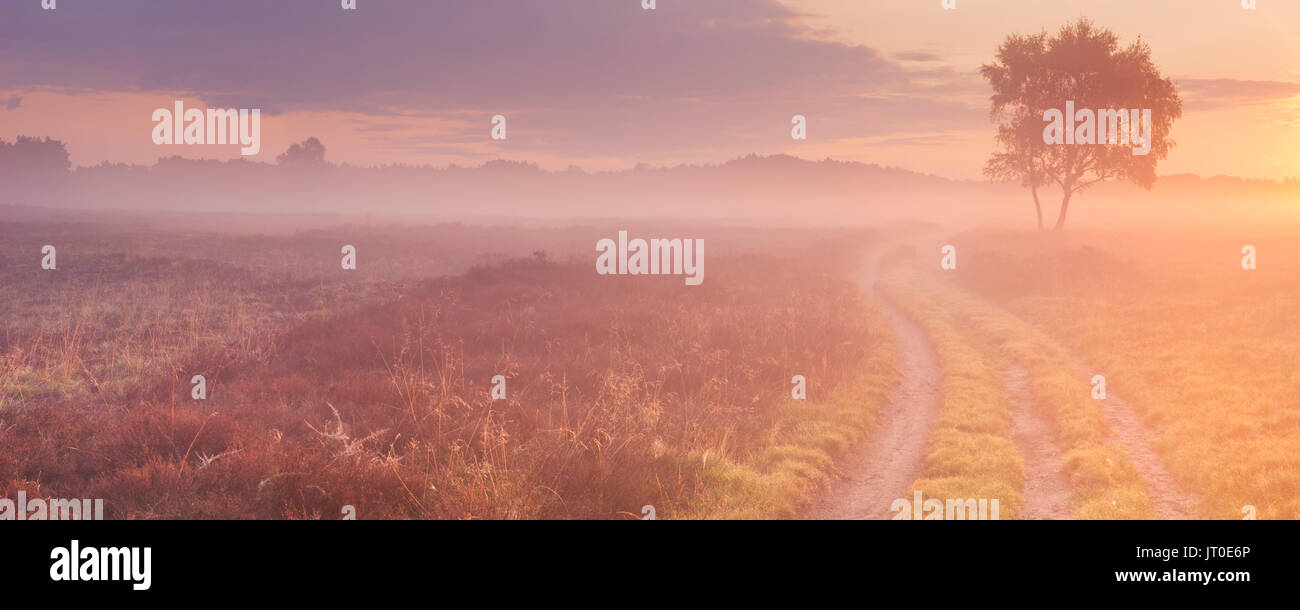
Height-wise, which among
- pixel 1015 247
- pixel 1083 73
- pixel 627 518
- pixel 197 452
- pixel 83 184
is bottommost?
pixel 627 518

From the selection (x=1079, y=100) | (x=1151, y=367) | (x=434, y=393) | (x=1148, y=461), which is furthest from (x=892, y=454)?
(x=1079, y=100)

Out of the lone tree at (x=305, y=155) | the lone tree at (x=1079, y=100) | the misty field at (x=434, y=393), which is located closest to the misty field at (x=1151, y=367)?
the misty field at (x=434, y=393)

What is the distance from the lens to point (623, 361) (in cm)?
1605

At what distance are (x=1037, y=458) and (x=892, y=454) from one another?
7.74 ft

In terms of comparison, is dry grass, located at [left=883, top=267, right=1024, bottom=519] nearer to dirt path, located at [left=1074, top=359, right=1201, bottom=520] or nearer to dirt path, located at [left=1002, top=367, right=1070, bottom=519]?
dirt path, located at [left=1002, top=367, right=1070, bottom=519]

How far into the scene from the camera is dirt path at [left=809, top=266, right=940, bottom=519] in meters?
9.59

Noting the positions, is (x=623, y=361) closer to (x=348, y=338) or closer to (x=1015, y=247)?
(x=348, y=338)

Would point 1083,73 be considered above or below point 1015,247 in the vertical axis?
above

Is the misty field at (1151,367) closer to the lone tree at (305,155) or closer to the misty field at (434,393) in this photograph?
A: the misty field at (434,393)

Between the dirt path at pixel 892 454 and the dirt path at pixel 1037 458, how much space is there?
156 centimetres

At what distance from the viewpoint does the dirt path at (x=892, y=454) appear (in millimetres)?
9586
